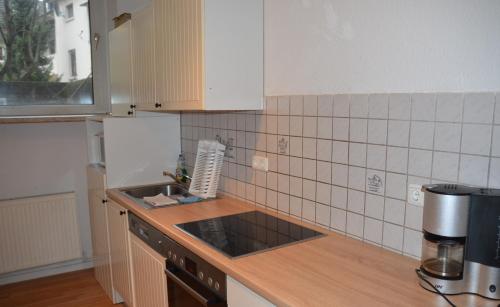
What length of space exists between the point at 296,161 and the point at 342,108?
0.38 meters

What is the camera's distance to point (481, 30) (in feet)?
3.84

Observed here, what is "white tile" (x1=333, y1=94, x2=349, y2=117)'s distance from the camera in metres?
1.62

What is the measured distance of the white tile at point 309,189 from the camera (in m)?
1.81

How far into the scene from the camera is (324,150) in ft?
5.70

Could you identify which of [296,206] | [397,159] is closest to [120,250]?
[296,206]

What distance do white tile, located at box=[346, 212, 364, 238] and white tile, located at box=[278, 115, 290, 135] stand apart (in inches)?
20.8

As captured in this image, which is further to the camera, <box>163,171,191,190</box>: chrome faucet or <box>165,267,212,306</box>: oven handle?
<box>163,171,191,190</box>: chrome faucet

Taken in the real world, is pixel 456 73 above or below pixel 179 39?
below

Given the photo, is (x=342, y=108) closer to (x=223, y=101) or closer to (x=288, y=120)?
(x=288, y=120)

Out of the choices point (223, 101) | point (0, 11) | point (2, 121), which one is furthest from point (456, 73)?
point (0, 11)

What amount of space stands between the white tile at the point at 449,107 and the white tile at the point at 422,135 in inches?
1.9

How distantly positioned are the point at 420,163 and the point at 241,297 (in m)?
0.78

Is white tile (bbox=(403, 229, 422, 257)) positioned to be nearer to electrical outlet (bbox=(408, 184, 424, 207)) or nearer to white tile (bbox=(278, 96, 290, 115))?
electrical outlet (bbox=(408, 184, 424, 207))

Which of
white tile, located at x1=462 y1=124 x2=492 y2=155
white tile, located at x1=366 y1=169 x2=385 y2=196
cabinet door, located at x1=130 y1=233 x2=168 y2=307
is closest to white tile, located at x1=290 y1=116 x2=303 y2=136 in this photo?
white tile, located at x1=366 y1=169 x2=385 y2=196
